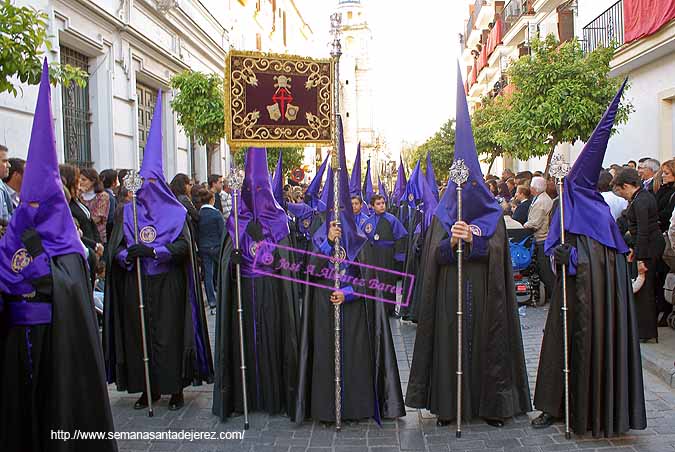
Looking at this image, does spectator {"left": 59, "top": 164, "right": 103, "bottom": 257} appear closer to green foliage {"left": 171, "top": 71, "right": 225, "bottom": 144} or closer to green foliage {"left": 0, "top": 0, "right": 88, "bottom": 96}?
green foliage {"left": 0, "top": 0, "right": 88, "bottom": 96}

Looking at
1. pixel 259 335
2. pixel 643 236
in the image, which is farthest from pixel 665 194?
pixel 259 335

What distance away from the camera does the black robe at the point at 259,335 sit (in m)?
5.70

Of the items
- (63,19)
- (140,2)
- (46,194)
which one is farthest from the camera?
(140,2)

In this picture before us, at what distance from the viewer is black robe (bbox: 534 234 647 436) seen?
4.89 metres

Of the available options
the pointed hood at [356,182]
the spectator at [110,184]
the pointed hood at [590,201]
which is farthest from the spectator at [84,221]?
the pointed hood at [356,182]

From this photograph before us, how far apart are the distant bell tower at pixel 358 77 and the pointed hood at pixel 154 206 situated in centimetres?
8627

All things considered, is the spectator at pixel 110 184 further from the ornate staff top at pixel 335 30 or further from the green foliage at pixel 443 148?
the green foliage at pixel 443 148

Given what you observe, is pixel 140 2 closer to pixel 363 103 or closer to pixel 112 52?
pixel 112 52

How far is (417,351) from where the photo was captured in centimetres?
543

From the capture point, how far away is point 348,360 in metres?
5.39

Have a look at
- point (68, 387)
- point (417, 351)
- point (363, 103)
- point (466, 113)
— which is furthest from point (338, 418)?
point (363, 103)

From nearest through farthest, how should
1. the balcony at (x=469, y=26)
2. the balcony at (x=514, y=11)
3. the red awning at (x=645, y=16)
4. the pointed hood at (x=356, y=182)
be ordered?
the pointed hood at (x=356, y=182) → the red awning at (x=645, y=16) → the balcony at (x=514, y=11) → the balcony at (x=469, y=26)

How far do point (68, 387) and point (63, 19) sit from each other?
9.15 metres

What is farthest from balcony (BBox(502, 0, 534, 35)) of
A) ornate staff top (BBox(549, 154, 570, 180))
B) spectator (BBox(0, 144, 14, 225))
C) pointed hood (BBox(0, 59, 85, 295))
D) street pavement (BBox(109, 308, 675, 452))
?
pointed hood (BBox(0, 59, 85, 295))
